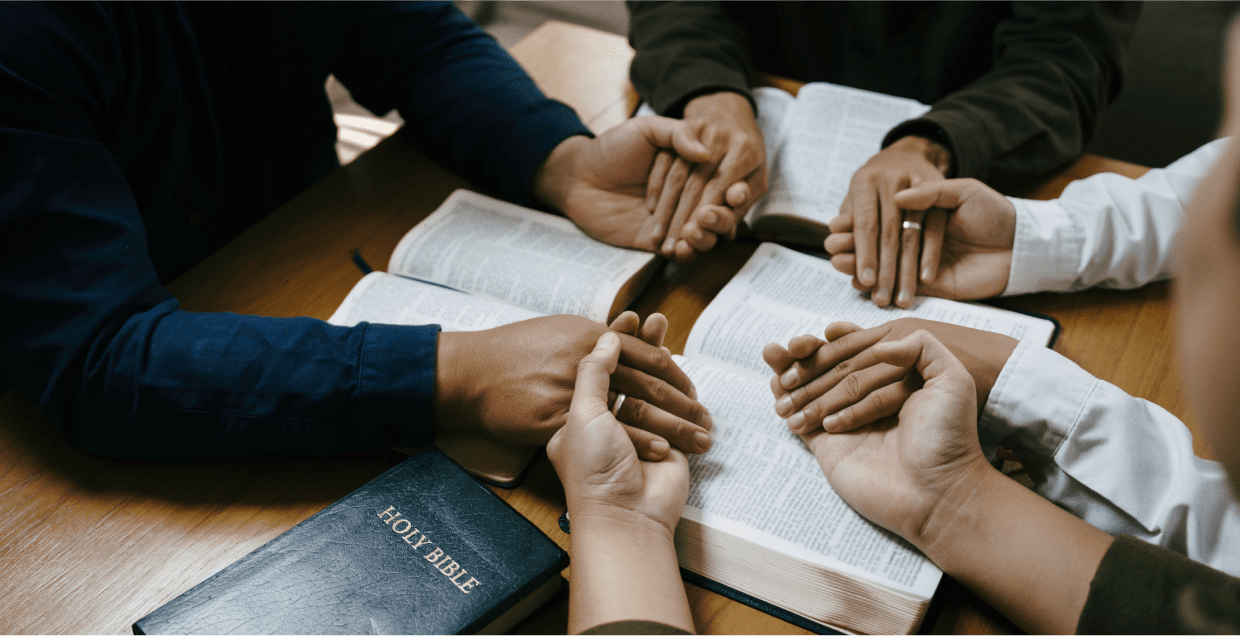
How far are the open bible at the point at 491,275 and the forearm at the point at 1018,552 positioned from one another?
0.41 m

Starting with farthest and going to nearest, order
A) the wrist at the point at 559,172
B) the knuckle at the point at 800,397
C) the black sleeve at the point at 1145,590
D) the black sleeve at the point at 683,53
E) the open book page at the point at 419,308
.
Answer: the black sleeve at the point at 683,53 → the wrist at the point at 559,172 → the open book page at the point at 419,308 → the knuckle at the point at 800,397 → the black sleeve at the point at 1145,590

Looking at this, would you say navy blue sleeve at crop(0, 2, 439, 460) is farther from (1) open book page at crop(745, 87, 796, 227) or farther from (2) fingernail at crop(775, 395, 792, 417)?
(1) open book page at crop(745, 87, 796, 227)

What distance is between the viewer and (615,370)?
0.70 m

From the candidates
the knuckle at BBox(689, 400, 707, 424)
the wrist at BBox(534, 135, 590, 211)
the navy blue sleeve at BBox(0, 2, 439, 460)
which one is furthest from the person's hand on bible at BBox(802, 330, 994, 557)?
the wrist at BBox(534, 135, 590, 211)

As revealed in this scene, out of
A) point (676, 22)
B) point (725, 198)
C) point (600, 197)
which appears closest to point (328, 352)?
point (600, 197)

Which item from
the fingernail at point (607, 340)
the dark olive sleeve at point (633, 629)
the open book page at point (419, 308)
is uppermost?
the fingernail at point (607, 340)

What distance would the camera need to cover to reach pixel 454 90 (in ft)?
3.74

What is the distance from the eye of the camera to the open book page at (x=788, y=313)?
2.64ft

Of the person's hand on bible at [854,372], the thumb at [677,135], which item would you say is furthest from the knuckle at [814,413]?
the thumb at [677,135]

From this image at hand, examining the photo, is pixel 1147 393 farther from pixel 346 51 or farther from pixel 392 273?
pixel 346 51

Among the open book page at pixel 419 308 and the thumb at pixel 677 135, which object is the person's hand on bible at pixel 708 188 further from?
the open book page at pixel 419 308

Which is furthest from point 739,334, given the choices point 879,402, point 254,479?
point 254,479

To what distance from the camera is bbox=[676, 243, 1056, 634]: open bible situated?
1.92ft

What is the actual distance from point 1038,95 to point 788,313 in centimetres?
60
